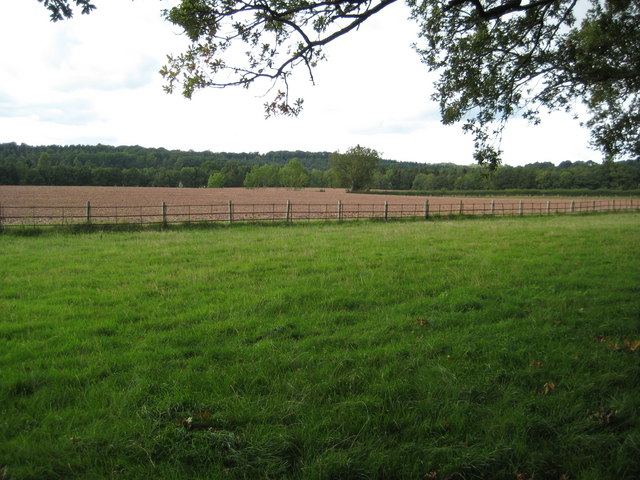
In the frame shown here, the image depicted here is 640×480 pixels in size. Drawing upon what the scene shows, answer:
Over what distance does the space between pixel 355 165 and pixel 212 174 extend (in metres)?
50.4

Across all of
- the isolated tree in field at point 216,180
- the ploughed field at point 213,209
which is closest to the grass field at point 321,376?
the ploughed field at point 213,209

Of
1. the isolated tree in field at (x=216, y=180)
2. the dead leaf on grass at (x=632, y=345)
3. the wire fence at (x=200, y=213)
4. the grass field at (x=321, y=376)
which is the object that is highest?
the isolated tree in field at (x=216, y=180)

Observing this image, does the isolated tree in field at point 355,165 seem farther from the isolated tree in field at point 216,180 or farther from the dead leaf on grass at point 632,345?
the dead leaf on grass at point 632,345

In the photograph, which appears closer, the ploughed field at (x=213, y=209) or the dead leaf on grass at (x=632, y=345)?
the dead leaf on grass at (x=632, y=345)

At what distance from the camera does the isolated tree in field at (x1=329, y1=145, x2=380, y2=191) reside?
8444 cm

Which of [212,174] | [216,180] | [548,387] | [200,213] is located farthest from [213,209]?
[212,174]

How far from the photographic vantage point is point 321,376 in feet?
11.8

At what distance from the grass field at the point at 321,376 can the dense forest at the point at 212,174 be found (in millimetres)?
76377

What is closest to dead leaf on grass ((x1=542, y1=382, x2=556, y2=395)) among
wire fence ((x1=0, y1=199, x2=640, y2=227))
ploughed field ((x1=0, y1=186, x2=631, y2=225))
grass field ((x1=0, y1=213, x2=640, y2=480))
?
grass field ((x1=0, y1=213, x2=640, y2=480))

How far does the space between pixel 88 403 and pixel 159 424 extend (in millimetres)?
740

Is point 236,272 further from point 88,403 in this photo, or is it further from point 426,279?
point 88,403

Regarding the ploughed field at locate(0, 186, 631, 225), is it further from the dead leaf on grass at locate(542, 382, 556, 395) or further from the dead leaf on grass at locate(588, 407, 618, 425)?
the dead leaf on grass at locate(588, 407, 618, 425)

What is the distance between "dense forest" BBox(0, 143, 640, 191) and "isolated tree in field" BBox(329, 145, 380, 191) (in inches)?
261

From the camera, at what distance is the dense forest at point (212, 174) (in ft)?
261
